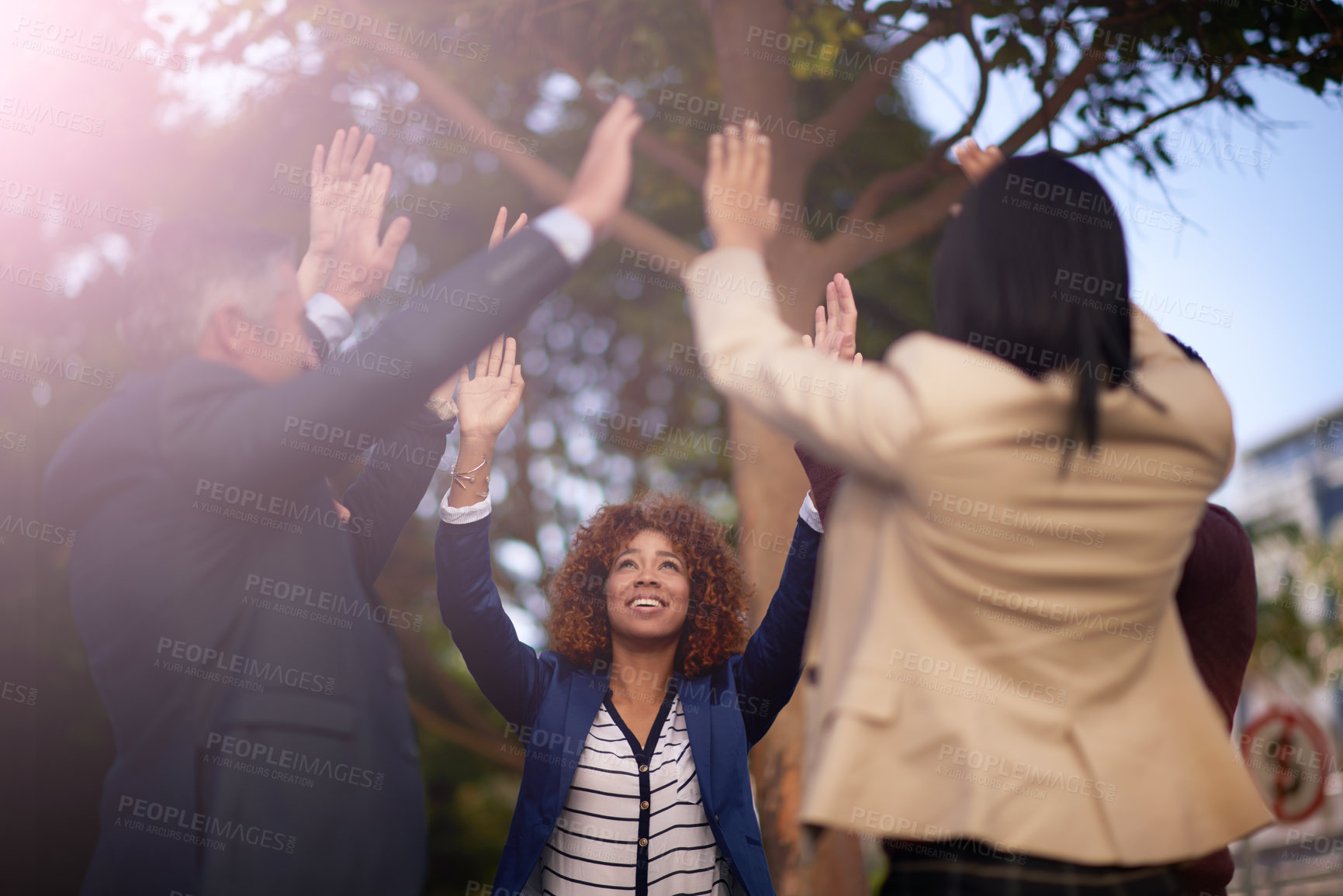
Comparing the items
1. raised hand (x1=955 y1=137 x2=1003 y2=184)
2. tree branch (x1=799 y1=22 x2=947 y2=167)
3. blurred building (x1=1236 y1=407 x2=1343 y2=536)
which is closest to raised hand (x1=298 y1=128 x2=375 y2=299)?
raised hand (x1=955 y1=137 x2=1003 y2=184)

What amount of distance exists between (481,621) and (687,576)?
71 cm

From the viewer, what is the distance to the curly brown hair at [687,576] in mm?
2906

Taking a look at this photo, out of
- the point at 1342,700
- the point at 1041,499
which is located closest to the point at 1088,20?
the point at 1041,499

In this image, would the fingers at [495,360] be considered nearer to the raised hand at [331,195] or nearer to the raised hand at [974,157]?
the raised hand at [331,195]

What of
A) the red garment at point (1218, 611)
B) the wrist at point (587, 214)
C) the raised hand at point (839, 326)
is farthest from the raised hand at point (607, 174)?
the red garment at point (1218, 611)

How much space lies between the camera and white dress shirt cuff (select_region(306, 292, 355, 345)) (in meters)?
2.28

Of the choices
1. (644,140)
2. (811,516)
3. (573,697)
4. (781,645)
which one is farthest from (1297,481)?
(573,697)

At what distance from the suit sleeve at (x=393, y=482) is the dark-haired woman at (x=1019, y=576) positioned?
1.02 m

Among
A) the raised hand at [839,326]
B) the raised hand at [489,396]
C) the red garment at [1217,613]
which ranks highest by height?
the raised hand at [839,326]

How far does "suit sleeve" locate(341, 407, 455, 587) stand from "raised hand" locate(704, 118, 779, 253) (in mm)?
966

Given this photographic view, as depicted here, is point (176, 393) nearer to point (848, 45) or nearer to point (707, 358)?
point (707, 358)

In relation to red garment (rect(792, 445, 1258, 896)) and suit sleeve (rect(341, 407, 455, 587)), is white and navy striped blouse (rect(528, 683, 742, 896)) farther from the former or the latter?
red garment (rect(792, 445, 1258, 896))

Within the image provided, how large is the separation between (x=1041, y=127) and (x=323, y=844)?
4.24 meters

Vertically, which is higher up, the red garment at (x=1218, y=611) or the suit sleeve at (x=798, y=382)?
the suit sleeve at (x=798, y=382)
